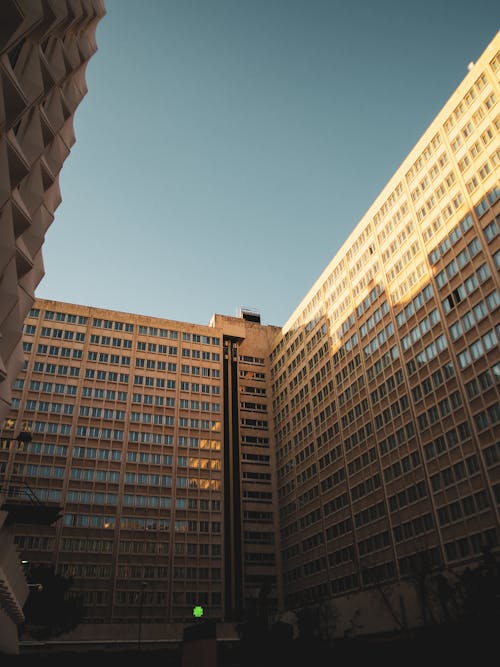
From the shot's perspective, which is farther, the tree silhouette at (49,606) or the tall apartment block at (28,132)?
the tree silhouette at (49,606)

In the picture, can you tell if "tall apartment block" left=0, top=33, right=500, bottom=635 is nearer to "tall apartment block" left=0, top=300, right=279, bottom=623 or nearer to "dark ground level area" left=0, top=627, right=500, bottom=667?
"tall apartment block" left=0, top=300, right=279, bottom=623

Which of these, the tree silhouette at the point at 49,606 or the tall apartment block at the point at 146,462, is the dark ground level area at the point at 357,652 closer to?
the tree silhouette at the point at 49,606

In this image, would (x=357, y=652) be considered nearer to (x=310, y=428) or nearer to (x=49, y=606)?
(x=49, y=606)

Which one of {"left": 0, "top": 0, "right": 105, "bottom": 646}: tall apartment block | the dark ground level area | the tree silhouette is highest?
{"left": 0, "top": 0, "right": 105, "bottom": 646}: tall apartment block

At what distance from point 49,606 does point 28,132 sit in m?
55.1

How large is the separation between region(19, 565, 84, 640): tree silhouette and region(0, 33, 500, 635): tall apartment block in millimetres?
7889

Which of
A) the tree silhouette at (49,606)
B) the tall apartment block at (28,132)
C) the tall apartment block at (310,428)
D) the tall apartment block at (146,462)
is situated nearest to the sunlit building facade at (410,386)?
the tall apartment block at (310,428)

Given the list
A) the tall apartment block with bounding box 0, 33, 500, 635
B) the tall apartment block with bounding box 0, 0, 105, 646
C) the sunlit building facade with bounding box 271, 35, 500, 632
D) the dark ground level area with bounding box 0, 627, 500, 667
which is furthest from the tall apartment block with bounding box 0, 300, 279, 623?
the tall apartment block with bounding box 0, 0, 105, 646

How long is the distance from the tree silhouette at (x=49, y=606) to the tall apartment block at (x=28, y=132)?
109 ft

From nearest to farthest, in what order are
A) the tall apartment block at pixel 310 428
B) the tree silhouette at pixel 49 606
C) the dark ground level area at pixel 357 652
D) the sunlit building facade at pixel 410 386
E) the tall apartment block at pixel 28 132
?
1. the tall apartment block at pixel 28 132
2. the dark ground level area at pixel 357 652
3. the sunlit building facade at pixel 410 386
4. the tall apartment block at pixel 310 428
5. the tree silhouette at pixel 49 606

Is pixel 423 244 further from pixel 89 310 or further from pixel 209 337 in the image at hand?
pixel 89 310

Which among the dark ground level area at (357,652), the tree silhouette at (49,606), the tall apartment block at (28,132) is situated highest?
the tall apartment block at (28,132)

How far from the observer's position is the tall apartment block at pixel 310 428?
56.4 metres

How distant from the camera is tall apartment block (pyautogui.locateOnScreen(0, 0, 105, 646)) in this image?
18.2 metres
